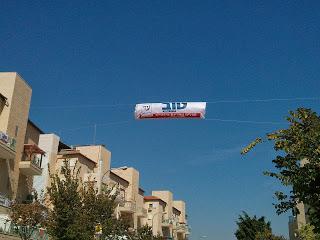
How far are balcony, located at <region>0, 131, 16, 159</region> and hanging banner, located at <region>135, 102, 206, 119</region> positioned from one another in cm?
1826

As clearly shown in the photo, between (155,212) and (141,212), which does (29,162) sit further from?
(155,212)

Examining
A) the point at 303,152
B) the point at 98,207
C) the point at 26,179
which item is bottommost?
the point at 303,152

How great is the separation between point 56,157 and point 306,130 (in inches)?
1768

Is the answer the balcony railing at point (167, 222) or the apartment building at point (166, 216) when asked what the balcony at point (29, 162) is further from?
the balcony railing at point (167, 222)

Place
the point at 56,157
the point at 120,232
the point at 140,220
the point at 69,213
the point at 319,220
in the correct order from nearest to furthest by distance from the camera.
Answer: the point at 319,220, the point at 69,213, the point at 120,232, the point at 56,157, the point at 140,220

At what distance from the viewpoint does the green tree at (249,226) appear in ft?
209

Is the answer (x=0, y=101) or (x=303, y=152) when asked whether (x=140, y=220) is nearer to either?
(x=0, y=101)

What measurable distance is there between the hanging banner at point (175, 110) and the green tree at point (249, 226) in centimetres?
4235

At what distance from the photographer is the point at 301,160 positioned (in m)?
16.0

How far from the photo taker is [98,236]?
45.2 metres

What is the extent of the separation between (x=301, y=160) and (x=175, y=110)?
9.31 metres

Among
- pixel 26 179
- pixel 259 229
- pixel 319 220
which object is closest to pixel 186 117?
pixel 319 220

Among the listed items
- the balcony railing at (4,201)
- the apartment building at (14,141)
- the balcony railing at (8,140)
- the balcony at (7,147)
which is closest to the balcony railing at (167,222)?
the apartment building at (14,141)

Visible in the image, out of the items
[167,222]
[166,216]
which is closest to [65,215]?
[167,222]
